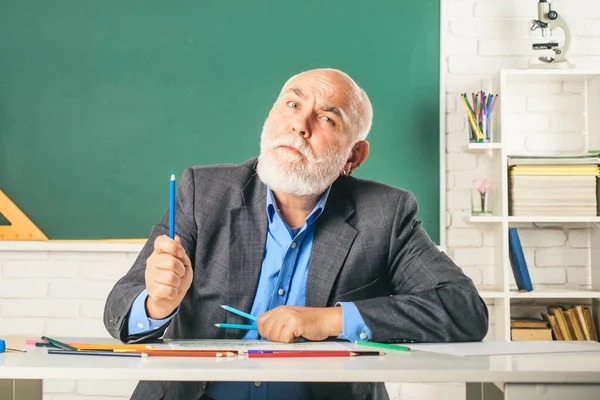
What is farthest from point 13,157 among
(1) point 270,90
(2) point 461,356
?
(2) point 461,356

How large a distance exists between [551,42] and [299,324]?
7.23ft

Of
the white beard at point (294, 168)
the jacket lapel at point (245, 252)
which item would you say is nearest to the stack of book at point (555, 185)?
the white beard at point (294, 168)

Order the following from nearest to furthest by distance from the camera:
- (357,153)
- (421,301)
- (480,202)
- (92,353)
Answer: (92,353) → (421,301) → (357,153) → (480,202)

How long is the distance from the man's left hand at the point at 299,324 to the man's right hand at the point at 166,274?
198 millimetres

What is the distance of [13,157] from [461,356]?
254 centimetres

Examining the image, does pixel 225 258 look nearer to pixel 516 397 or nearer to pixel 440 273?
pixel 440 273

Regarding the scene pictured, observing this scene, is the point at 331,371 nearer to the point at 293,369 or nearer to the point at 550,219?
the point at 293,369

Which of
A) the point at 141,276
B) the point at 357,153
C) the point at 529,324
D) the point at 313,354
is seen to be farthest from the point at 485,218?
the point at 313,354

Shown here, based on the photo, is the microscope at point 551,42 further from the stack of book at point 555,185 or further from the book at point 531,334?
the book at point 531,334

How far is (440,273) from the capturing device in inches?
68.5

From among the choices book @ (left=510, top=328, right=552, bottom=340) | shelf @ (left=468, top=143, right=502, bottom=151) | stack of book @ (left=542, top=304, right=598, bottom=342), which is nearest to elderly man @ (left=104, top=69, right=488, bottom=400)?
shelf @ (left=468, top=143, right=502, bottom=151)

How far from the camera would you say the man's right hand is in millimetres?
1389

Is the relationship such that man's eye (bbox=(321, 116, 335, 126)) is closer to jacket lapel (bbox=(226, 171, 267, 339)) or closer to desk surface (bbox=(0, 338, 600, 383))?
jacket lapel (bbox=(226, 171, 267, 339))

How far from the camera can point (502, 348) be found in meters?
1.46
